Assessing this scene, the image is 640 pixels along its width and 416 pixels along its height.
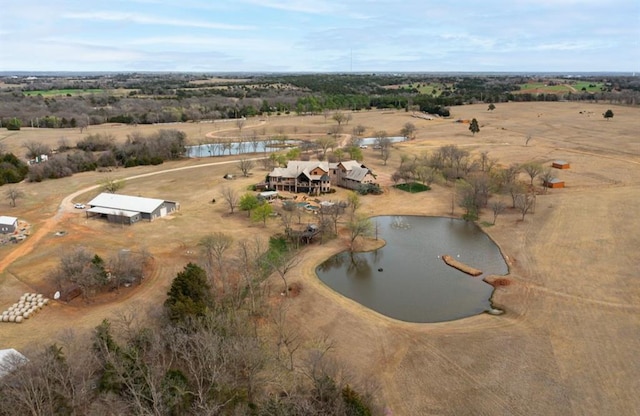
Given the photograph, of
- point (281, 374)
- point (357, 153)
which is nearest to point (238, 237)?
point (281, 374)

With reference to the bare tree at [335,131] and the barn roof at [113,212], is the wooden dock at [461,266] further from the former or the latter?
the bare tree at [335,131]

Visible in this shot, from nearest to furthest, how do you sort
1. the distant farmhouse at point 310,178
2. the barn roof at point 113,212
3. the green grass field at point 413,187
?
the barn roof at point 113,212
the distant farmhouse at point 310,178
the green grass field at point 413,187

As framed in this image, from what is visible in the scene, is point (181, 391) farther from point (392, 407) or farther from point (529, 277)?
point (529, 277)

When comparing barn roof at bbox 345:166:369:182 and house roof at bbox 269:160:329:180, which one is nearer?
house roof at bbox 269:160:329:180

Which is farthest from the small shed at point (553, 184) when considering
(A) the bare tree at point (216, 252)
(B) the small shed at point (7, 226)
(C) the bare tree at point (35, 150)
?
(C) the bare tree at point (35, 150)

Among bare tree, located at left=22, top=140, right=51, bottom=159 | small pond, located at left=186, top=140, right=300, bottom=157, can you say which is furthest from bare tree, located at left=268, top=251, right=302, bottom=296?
bare tree, located at left=22, top=140, right=51, bottom=159

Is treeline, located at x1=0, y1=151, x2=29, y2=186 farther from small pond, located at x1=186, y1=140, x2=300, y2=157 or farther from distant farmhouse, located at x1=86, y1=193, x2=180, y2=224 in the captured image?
small pond, located at x1=186, y1=140, x2=300, y2=157
